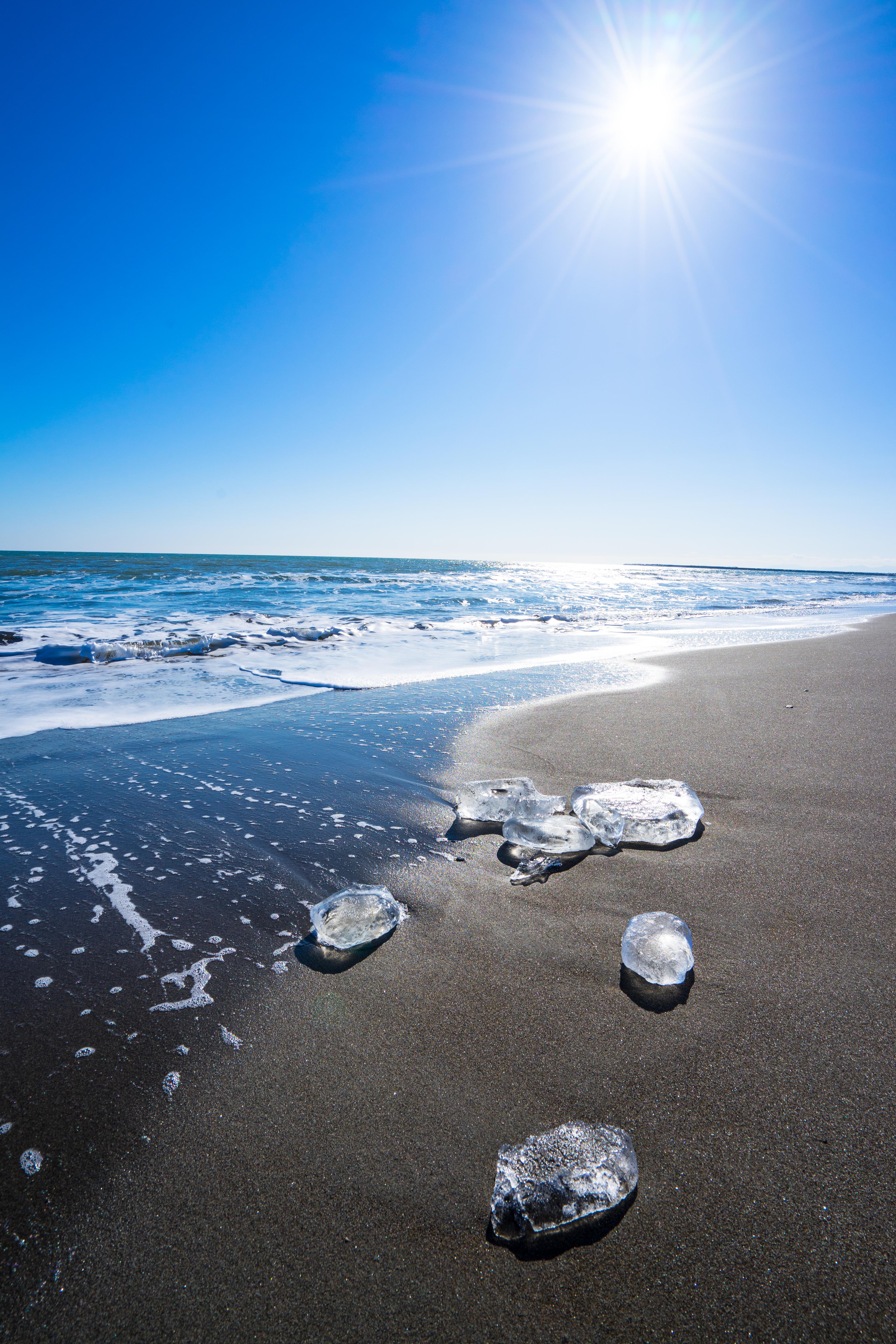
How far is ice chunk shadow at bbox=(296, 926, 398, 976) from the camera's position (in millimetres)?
1544

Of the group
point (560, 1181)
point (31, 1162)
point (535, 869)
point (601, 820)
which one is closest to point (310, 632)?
point (601, 820)

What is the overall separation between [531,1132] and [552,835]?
113 cm

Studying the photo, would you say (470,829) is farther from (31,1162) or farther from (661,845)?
(31,1162)

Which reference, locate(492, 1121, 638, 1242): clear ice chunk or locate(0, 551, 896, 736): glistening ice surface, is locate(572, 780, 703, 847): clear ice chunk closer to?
locate(492, 1121, 638, 1242): clear ice chunk

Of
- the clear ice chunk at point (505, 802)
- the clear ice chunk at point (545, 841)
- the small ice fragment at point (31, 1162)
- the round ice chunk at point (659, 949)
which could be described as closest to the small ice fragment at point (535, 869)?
the clear ice chunk at point (545, 841)

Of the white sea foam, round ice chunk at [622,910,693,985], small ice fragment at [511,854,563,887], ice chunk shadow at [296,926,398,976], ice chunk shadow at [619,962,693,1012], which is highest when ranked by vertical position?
round ice chunk at [622,910,693,985]

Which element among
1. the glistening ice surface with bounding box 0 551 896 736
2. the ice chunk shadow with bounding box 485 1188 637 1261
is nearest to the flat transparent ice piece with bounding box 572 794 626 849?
the ice chunk shadow with bounding box 485 1188 637 1261

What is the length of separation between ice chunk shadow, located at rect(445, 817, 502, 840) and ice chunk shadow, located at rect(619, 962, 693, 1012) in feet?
2.88

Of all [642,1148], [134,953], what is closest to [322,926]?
[134,953]

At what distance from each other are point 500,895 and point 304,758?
1602mm

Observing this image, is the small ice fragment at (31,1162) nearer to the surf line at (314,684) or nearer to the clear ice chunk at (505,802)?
the clear ice chunk at (505,802)

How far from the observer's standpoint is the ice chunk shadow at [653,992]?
54.0 inches

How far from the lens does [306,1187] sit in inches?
39.2

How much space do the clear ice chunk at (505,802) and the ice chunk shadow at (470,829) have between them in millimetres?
12
